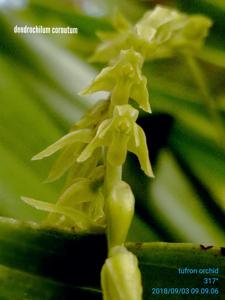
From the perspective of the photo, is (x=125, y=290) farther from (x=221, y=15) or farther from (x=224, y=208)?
(x=221, y=15)

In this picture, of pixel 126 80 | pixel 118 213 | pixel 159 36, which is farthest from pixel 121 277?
pixel 159 36

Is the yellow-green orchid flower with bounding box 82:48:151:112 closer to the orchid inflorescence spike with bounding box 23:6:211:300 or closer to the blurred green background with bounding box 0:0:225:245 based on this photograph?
the orchid inflorescence spike with bounding box 23:6:211:300

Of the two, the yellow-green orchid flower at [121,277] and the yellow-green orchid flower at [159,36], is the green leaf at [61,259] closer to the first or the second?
the yellow-green orchid flower at [121,277]

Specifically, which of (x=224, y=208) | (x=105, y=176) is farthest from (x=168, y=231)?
(x=105, y=176)

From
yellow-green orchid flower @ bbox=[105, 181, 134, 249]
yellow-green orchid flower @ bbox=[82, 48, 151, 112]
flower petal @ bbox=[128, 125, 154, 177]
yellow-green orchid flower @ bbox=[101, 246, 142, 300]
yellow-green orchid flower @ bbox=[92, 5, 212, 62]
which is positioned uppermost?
yellow-green orchid flower @ bbox=[92, 5, 212, 62]

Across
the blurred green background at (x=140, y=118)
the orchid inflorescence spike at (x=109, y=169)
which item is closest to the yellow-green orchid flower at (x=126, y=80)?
the orchid inflorescence spike at (x=109, y=169)

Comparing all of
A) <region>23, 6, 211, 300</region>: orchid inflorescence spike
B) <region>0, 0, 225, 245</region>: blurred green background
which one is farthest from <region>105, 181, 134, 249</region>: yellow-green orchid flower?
<region>0, 0, 225, 245</region>: blurred green background
